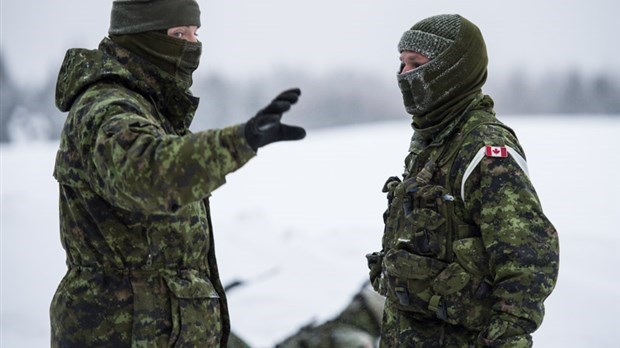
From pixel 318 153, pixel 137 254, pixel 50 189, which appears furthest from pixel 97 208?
pixel 318 153

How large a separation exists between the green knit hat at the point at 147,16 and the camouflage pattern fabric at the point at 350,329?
7.16 feet

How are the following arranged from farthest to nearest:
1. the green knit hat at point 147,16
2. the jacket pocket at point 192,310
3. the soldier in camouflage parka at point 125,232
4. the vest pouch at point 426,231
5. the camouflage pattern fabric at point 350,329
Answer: the camouflage pattern fabric at point 350,329 → the vest pouch at point 426,231 → the green knit hat at point 147,16 → the jacket pocket at point 192,310 → the soldier in camouflage parka at point 125,232

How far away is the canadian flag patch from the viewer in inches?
87.6

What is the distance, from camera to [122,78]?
2.08 m

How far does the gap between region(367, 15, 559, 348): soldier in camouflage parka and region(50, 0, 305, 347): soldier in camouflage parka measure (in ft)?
2.13

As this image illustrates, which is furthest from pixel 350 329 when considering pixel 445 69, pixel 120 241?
pixel 120 241

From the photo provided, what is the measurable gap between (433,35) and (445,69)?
0.13 meters

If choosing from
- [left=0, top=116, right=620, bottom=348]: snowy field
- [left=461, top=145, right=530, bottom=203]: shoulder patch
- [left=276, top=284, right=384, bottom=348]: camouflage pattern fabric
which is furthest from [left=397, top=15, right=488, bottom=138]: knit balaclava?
[left=0, top=116, right=620, bottom=348]: snowy field

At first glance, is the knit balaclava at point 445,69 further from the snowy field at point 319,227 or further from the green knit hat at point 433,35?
the snowy field at point 319,227

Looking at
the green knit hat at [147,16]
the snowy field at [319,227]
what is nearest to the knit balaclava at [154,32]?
the green knit hat at [147,16]

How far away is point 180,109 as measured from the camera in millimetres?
2232

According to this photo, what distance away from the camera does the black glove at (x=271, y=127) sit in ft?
5.46

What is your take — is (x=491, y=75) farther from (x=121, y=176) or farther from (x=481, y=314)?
(x=121, y=176)

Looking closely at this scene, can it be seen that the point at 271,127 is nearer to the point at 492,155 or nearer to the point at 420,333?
the point at 492,155
